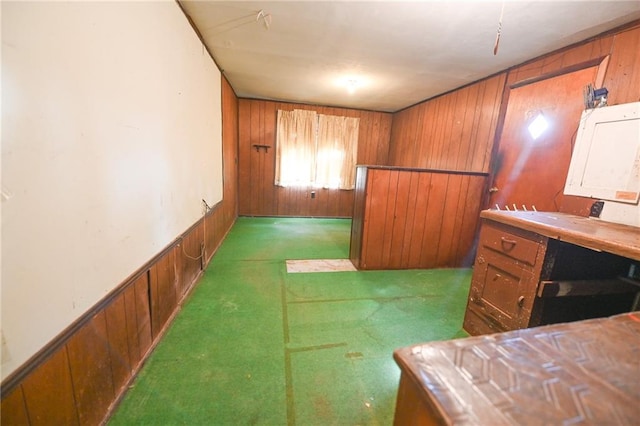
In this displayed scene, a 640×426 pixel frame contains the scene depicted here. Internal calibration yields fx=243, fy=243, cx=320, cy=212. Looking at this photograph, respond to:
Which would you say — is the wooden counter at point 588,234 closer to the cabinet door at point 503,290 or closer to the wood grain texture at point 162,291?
the cabinet door at point 503,290

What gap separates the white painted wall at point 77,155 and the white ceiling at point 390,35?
748 millimetres

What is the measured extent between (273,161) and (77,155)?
433 centimetres

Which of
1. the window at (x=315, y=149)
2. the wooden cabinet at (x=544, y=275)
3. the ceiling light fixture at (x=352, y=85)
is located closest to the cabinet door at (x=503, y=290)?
the wooden cabinet at (x=544, y=275)

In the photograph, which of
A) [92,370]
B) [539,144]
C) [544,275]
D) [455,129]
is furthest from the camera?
[455,129]

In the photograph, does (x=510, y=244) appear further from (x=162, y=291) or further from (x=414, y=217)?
(x=162, y=291)

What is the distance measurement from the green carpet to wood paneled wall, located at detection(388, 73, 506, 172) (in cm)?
155

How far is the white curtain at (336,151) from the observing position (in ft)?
16.8

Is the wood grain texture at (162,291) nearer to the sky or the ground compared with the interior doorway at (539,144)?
nearer to the ground

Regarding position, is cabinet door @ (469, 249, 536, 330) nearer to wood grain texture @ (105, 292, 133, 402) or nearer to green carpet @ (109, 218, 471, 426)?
green carpet @ (109, 218, 471, 426)

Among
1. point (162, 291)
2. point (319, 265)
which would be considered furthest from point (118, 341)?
point (319, 265)

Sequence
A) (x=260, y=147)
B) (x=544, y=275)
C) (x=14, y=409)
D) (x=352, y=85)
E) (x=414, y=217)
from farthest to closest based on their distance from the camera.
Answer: (x=260, y=147)
(x=352, y=85)
(x=414, y=217)
(x=544, y=275)
(x=14, y=409)

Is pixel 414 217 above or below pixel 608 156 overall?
below

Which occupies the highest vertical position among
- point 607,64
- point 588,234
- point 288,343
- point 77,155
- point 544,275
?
point 607,64

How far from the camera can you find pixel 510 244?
1.48 m
